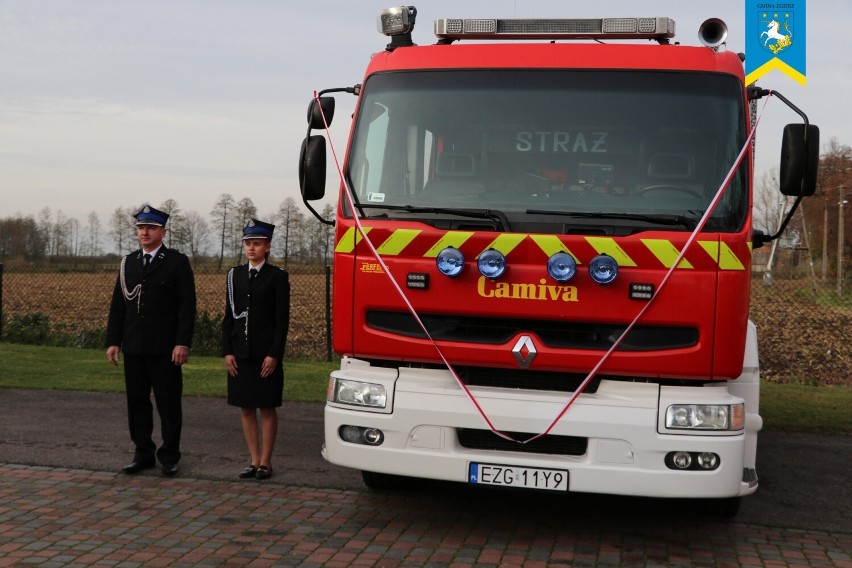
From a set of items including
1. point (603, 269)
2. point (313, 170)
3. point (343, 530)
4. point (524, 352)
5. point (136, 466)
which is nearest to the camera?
point (603, 269)

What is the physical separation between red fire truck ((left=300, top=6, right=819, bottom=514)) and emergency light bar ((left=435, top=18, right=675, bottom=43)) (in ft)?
1.90

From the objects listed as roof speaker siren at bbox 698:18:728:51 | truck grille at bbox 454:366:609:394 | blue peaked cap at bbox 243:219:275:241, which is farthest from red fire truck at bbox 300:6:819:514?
blue peaked cap at bbox 243:219:275:241

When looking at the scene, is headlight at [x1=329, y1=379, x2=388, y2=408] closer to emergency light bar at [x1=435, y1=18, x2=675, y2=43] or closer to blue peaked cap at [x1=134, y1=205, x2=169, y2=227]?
blue peaked cap at [x1=134, y1=205, x2=169, y2=227]

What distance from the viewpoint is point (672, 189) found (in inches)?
232

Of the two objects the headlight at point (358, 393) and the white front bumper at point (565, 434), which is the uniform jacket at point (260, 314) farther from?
the white front bumper at point (565, 434)

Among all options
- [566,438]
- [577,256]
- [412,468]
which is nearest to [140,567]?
[412,468]

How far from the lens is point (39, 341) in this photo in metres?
17.5

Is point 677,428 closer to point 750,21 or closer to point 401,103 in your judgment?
point 401,103

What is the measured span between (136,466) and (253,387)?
41.8 inches

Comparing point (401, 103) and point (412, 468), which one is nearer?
point (412, 468)

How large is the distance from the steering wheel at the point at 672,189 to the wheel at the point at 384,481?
2576mm

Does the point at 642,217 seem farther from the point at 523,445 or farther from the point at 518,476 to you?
the point at 518,476

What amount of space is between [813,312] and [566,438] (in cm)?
1516

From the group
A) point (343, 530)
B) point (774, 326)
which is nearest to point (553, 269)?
point (343, 530)
